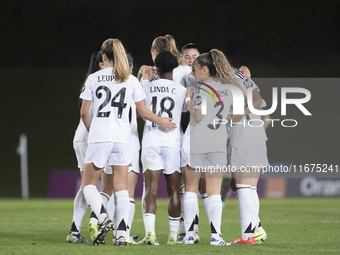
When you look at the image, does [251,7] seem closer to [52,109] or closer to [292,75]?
[292,75]

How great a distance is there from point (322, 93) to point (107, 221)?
74.7 feet

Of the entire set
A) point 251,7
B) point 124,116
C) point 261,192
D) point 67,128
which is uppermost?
point 251,7

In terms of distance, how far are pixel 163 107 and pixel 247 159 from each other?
103 cm

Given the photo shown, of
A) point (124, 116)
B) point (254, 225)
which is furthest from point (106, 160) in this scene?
point (254, 225)

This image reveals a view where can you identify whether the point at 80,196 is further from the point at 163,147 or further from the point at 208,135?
the point at 208,135

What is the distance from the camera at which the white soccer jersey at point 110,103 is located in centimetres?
504

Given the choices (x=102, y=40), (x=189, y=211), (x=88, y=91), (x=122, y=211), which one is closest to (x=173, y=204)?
(x=189, y=211)

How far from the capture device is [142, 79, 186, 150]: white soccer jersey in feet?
17.4

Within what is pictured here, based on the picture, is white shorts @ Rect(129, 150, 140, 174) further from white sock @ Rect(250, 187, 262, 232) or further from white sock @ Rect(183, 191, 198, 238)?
white sock @ Rect(250, 187, 262, 232)

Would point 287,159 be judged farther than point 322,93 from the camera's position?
No

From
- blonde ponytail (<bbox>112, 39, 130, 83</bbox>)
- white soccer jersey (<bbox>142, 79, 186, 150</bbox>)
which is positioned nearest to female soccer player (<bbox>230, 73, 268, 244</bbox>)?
white soccer jersey (<bbox>142, 79, 186, 150</bbox>)

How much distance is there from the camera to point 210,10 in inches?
1134

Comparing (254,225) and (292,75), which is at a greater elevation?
(292,75)

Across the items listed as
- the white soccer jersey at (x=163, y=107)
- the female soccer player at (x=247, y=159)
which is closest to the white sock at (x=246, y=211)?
the female soccer player at (x=247, y=159)
